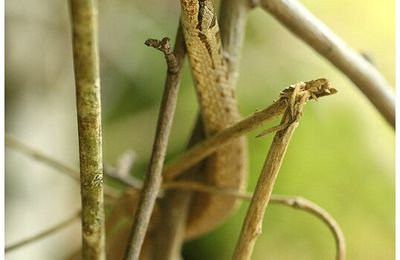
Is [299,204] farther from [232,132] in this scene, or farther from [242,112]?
[242,112]

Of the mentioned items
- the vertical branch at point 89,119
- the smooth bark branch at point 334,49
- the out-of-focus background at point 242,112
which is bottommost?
the vertical branch at point 89,119

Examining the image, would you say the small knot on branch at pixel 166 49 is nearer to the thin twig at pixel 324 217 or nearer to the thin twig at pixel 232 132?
the thin twig at pixel 232 132

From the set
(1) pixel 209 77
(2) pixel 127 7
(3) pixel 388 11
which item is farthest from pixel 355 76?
(2) pixel 127 7

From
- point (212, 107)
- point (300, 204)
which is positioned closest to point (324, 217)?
point (300, 204)

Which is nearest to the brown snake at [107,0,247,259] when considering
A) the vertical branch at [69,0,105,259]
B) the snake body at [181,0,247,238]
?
the snake body at [181,0,247,238]

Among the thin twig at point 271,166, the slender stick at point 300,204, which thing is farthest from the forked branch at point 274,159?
the slender stick at point 300,204

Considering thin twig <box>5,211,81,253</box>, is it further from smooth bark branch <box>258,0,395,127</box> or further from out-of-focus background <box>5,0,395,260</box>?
smooth bark branch <box>258,0,395,127</box>
